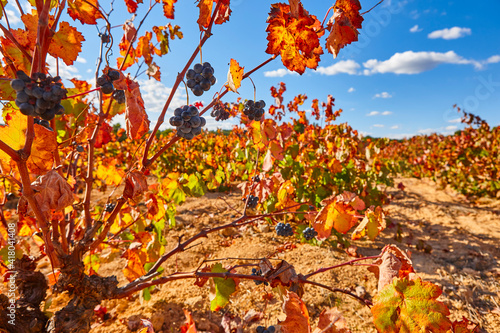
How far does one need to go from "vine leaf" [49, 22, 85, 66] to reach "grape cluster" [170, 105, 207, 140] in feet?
1.76

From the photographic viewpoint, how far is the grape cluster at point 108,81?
991 millimetres

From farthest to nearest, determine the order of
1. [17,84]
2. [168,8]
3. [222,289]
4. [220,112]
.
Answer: [168,8], [220,112], [222,289], [17,84]

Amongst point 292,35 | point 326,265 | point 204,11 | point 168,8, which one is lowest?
point 326,265

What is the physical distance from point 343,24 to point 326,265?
237 cm

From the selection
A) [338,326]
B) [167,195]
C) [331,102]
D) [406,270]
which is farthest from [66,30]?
[331,102]

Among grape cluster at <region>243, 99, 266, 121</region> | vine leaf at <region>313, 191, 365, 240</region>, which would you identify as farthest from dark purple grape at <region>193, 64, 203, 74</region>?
vine leaf at <region>313, 191, 365, 240</region>

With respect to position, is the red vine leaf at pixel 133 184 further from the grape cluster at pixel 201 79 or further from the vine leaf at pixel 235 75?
the vine leaf at pixel 235 75

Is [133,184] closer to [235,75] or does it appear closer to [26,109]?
[26,109]

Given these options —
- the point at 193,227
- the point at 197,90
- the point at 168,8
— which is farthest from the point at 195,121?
the point at 193,227

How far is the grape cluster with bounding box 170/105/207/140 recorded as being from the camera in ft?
3.16

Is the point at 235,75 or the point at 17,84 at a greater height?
the point at 235,75

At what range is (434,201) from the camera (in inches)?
235


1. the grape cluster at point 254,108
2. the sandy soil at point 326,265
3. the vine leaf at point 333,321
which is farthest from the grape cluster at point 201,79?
the sandy soil at point 326,265

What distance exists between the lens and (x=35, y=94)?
0.67 m
